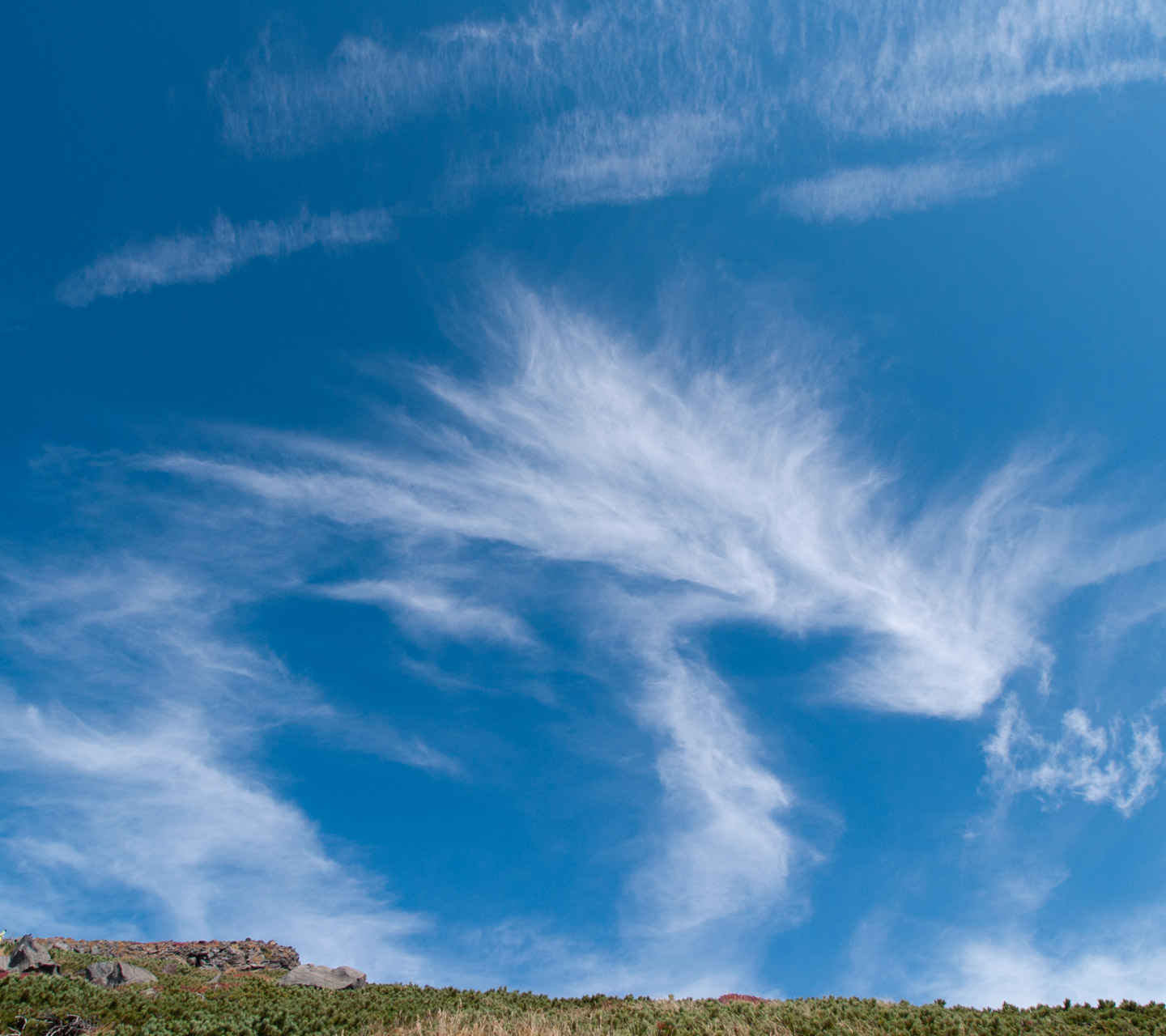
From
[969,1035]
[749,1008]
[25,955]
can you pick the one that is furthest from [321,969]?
[969,1035]

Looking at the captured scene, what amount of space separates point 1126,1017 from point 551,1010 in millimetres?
19337

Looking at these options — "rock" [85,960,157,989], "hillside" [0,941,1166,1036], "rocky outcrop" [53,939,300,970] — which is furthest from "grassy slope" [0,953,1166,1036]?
"rocky outcrop" [53,939,300,970]

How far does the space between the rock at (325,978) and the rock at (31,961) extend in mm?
9918

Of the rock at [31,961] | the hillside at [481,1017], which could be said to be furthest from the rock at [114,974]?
the rock at [31,961]

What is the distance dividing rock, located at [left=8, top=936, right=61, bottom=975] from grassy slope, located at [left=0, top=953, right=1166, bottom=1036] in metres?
7.80

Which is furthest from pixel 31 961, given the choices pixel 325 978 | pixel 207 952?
pixel 207 952

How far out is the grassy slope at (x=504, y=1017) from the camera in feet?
62.3

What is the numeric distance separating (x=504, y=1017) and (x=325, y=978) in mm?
14199

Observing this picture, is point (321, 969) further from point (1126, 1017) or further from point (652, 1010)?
point (1126, 1017)

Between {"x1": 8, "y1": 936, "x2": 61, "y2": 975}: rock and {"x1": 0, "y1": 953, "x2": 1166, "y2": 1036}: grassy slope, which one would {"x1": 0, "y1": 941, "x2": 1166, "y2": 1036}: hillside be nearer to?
{"x1": 0, "y1": 953, "x2": 1166, "y2": 1036}: grassy slope

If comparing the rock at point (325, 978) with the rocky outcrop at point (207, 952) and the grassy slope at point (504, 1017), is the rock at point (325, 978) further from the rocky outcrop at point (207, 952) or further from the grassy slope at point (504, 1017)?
the rocky outcrop at point (207, 952)

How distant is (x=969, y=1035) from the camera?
19.0m

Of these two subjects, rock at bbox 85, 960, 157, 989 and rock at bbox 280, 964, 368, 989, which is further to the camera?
rock at bbox 280, 964, 368, 989

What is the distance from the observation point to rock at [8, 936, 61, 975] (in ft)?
92.8
